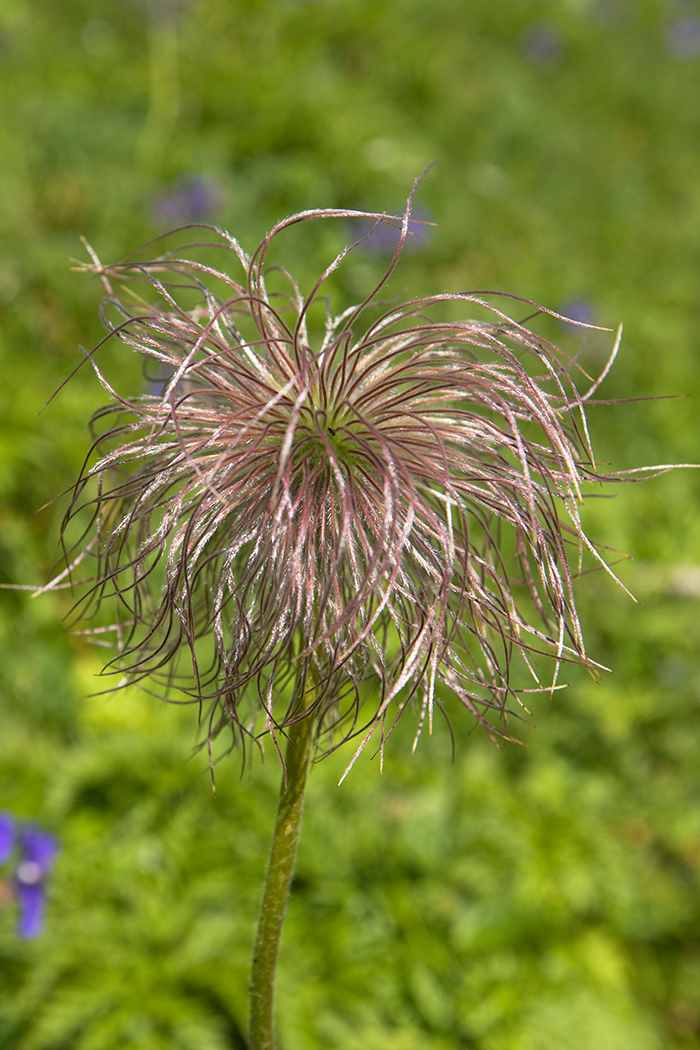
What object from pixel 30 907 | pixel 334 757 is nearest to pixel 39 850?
pixel 30 907

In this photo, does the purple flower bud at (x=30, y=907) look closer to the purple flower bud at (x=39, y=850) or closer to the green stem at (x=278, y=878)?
the purple flower bud at (x=39, y=850)

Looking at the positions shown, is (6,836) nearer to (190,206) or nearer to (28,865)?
(28,865)

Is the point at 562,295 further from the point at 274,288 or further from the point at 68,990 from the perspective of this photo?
the point at 68,990

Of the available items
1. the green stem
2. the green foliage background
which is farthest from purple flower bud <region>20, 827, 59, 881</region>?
the green stem

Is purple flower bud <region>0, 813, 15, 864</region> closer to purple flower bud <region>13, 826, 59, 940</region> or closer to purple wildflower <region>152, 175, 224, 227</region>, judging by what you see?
purple flower bud <region>13, 826, 59, 940</region>

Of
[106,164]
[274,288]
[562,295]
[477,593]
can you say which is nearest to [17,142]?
[106,164]

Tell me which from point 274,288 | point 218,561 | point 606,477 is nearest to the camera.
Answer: point 606,477

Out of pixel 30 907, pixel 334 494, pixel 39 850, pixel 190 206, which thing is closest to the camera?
pixel 334 494
